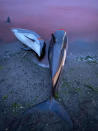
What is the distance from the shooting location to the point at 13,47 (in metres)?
4.18

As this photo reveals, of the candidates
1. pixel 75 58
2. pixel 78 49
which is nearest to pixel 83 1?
pixel 78 49

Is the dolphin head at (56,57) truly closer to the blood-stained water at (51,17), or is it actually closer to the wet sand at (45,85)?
the wet sand at (45,85)

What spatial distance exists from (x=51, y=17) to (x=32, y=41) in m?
1.99

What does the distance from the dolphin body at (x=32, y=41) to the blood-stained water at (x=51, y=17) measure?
0.50 m

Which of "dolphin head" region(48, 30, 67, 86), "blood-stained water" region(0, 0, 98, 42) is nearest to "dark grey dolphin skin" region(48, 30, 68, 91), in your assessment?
"dolphin head" region(48, 30, 67, 86)

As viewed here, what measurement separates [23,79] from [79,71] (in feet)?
4.42

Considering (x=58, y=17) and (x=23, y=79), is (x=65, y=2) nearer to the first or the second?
(x=58, y=17)

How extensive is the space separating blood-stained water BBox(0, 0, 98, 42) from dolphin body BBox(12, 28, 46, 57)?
0.50 meters

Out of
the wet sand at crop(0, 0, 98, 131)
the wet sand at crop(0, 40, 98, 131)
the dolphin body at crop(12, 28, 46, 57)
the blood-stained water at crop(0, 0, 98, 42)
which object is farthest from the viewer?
the blood-stained water at crop(0, 0, 98, 42)

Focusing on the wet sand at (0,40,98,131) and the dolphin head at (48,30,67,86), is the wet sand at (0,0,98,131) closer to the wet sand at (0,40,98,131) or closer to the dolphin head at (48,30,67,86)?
the wet sand at (0,40,98,131)

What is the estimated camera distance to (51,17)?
5414 mm

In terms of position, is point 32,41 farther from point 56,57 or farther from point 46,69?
point 56,57

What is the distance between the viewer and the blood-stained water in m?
4.81

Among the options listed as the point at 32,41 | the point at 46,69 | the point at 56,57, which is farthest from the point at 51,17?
the point at 56,57
